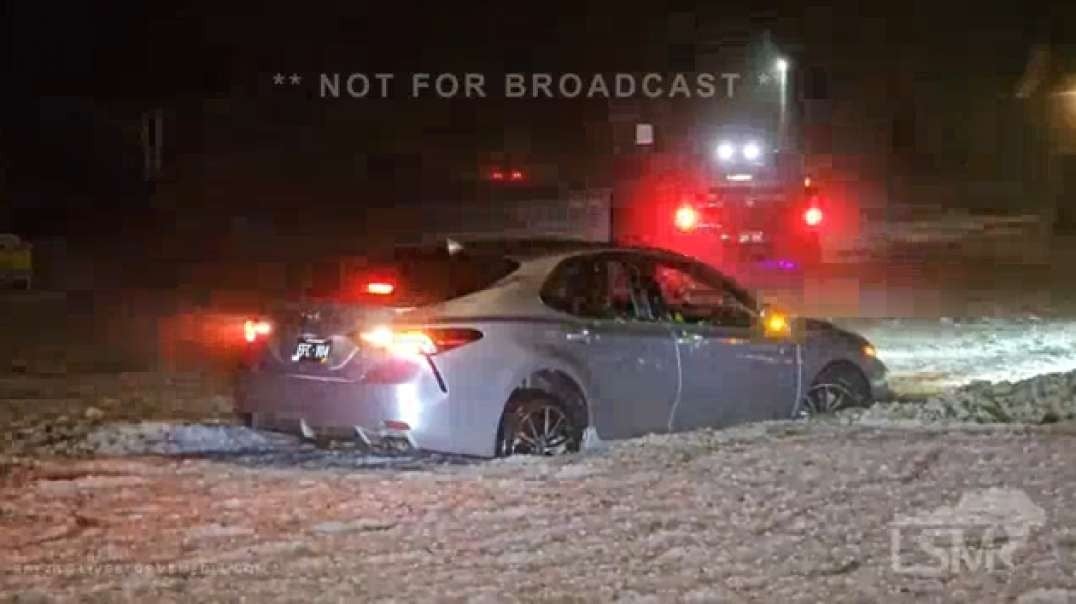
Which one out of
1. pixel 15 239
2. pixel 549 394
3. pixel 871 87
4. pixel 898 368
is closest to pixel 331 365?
pixel 549 394

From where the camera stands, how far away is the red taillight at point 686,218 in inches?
914

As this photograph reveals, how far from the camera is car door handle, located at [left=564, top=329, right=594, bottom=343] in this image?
32.5 ft

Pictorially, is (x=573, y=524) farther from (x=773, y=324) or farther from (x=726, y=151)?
(x=726, y=151)

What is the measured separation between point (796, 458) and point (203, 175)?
1508 inches

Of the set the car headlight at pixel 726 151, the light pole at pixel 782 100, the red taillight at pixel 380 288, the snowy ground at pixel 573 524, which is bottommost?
the snowy ground at pixel 573 524

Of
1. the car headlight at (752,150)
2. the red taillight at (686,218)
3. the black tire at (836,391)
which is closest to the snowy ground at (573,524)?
the black tire at (836,391)

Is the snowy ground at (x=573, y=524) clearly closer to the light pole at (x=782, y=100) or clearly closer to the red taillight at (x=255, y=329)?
the red taillight at (x=255, y=329)

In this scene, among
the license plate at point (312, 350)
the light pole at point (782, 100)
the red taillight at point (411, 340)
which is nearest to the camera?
the red taillight at point (411, 340)

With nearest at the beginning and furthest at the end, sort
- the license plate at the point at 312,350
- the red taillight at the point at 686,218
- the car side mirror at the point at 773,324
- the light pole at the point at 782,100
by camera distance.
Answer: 1. the license plate at the point at 312,350
2. the car side mirror at the point at 773,324
3. the red taillight at the point at 686,218
4. the light pole at the point at 782,100

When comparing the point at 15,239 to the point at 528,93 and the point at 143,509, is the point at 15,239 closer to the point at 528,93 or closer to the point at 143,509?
the point at 143,509

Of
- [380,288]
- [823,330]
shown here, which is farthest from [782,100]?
[380,288]

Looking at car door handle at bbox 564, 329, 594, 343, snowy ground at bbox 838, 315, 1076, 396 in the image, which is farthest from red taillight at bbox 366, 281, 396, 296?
snowy ground at bbox 838, 315, 1076, 396

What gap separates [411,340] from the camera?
30.8 ft

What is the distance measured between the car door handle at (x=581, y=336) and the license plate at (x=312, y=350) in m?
1.33
